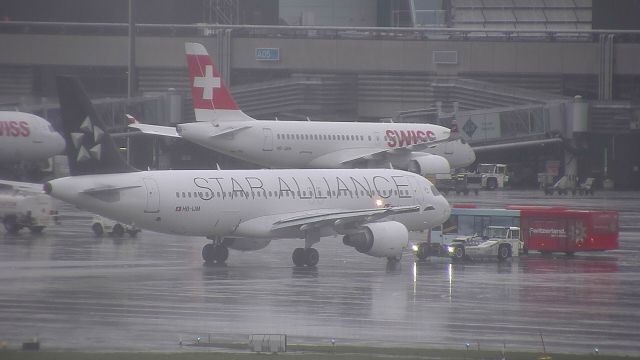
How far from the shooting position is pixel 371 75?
102750 mm

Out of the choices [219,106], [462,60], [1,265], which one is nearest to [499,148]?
[462,60]

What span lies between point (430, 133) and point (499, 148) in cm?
1334

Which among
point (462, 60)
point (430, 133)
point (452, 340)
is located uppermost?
point (462, 60)

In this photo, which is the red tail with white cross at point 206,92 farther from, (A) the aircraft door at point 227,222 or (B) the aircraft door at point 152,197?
(B) the aircraft door at point 152,197

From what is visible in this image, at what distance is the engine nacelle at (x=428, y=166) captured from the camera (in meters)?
78.6

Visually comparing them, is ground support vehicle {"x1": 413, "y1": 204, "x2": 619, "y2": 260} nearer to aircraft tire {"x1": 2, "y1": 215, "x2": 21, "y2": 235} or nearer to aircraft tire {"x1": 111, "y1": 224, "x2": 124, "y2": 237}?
aircraft tire {"x1": 111, "y1": 224, "x2": 124, "y2": 237}

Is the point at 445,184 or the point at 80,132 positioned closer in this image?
the point at 80,132

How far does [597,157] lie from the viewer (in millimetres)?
104312

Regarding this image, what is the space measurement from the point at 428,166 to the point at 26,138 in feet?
90.2

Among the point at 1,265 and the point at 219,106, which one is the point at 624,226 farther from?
the point at 1,265

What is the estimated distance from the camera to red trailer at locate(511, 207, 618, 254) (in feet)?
168

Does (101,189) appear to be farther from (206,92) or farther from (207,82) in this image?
(207,82)

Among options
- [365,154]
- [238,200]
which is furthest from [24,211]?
[365,154]

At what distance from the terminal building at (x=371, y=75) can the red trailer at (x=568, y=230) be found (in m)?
43.2
